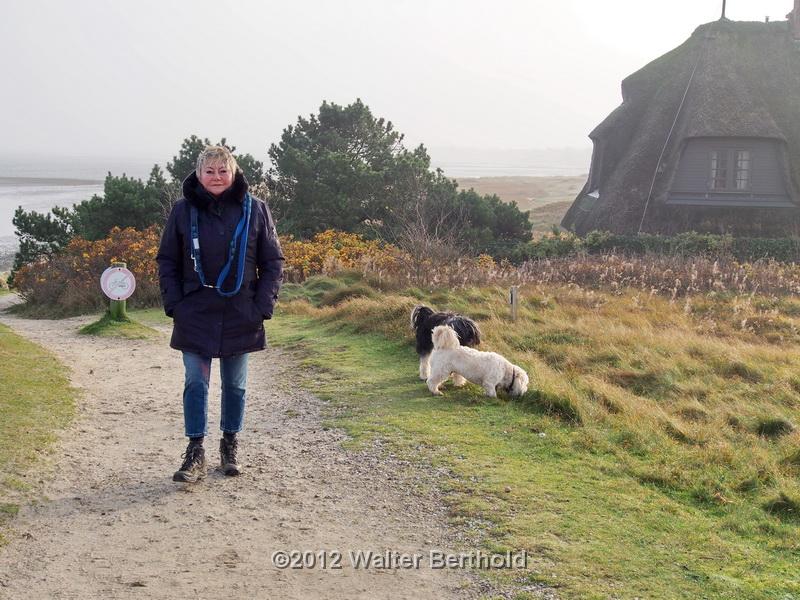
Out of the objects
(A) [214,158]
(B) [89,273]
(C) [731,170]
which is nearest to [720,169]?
(C) [731,170]

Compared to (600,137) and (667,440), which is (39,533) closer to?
(667,440)

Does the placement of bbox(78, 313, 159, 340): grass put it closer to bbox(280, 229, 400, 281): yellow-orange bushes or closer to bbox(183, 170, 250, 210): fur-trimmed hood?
bbox(280, 229, 400, 281): yellow-orange bushes

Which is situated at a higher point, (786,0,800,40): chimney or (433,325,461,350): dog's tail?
(786,0,800,40): chimney

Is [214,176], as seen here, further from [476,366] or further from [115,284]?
[115,284]

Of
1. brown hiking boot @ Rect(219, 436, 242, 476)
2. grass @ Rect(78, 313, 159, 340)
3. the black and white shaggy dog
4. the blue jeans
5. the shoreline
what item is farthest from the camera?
the shoreline

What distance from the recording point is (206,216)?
603 cm

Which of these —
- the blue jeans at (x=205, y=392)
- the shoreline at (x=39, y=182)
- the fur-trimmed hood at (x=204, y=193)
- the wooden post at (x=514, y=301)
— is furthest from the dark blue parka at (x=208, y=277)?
the shoreline at (x=39, y=182)

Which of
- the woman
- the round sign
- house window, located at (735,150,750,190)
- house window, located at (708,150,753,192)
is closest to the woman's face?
the woman

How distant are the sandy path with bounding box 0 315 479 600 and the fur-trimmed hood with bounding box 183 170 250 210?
6.68 ft

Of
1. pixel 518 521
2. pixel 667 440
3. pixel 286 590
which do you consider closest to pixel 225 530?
pixel 286 590

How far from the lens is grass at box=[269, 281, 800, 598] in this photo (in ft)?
16.9

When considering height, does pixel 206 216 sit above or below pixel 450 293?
above

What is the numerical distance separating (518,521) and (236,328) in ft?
7.78

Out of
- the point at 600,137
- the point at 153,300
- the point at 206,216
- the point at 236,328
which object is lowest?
the point at 153,300
